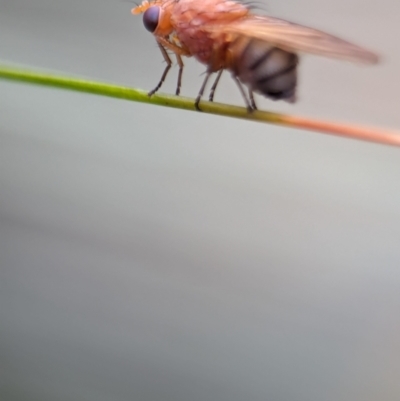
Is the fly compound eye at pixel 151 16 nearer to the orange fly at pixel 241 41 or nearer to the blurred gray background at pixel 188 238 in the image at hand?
the orange fly at pixel 241 41

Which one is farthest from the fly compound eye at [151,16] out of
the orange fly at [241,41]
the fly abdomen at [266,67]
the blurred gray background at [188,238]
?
the blurred gray background at [188,238]

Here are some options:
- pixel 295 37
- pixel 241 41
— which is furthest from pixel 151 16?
pixel 295 37

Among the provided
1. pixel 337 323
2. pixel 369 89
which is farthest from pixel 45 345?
pixel 369 89

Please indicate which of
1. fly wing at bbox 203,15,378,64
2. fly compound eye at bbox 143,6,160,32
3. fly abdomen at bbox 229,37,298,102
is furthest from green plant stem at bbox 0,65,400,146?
fly compound eye at bbox 143,6,160,32

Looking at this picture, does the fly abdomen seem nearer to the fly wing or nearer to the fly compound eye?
the fly wing

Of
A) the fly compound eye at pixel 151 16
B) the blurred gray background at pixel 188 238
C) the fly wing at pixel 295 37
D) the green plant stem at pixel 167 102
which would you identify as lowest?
the blurred gray background at pixel 188 238

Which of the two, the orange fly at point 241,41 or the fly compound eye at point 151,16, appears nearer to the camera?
the orange fly at point 241,41

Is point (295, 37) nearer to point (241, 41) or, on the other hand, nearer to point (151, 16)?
point (241, 41)
